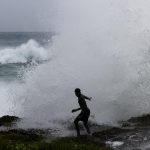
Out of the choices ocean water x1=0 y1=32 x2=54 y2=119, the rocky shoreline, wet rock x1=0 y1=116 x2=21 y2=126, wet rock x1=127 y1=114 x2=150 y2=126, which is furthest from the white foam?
the rocky shoreline

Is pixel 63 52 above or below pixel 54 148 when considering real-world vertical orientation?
above

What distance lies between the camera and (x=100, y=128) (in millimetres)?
18000

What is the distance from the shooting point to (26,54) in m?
69.1

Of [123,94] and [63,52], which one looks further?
[63,52]

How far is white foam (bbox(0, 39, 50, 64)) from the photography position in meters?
62.2

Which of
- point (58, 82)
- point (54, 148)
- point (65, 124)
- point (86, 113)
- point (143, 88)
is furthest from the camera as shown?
point (58, 82)

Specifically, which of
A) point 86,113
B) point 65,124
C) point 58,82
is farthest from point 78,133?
point 58,82

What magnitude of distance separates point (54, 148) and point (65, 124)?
24.4 feet

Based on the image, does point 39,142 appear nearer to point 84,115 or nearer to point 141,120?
point 84,115

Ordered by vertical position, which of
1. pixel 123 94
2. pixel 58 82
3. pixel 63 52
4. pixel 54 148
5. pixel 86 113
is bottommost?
pixel 54 148

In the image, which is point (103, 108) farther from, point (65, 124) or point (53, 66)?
point (53, 66)

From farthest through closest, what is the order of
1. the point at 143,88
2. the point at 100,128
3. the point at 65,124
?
1. the point at 143,88
2. the point at 65,124
3. the point at 100,128

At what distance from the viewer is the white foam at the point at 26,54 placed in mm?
62219

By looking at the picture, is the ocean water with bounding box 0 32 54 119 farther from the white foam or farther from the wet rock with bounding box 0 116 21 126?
the wet rock with bounding box 0 116 21 126
